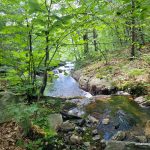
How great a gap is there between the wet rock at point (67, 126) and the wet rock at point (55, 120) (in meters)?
0.10

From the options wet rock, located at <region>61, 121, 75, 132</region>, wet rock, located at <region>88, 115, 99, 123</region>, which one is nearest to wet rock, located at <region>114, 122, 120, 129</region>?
wet rock, located at <region>88, 115, 99, 123</region>

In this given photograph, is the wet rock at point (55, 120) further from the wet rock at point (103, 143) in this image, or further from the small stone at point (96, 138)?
the wet rock at point (103, 143)

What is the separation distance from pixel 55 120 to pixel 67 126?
1.16 feet

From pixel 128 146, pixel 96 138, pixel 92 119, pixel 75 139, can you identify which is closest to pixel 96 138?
pixel 96 138

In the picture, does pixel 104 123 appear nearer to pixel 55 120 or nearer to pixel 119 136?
pixel 119 136

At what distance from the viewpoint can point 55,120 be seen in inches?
237

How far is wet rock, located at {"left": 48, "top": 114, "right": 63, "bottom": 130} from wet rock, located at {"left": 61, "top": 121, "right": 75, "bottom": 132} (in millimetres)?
100

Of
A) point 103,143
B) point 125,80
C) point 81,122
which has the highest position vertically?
point 125,80

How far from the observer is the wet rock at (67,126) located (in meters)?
5.94

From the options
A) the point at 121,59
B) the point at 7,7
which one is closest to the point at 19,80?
the point at 7,7

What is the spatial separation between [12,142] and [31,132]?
0.46 meters

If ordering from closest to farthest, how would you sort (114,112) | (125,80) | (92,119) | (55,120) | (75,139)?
(75,139)
(55,120)
(92,119)
(114,112)
(125,80)

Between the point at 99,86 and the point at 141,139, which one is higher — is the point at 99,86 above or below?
above

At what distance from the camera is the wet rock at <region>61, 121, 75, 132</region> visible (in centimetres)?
594
